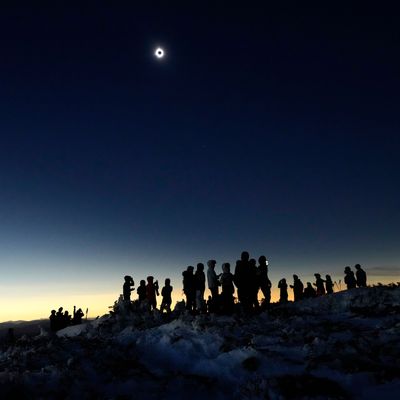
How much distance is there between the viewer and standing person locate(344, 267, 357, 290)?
985 inches

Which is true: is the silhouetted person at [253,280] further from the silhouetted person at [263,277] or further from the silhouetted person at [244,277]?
the silhouetted person at [263,277]

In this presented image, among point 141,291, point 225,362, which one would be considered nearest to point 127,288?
point 141,291

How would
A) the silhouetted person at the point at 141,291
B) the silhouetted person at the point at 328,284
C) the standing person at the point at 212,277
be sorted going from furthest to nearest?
the silhouetted person at the point at 328,284 < the silhouetted person at the point at 141,291 < the standing person at the point at 212,277

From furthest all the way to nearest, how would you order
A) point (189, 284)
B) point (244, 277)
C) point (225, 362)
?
point (189, 284) → point (244, 277) → point (225, 362)

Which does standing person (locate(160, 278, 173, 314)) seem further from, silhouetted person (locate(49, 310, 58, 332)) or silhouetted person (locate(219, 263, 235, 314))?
silhouetted person (locate(49, 310, 58, 332))

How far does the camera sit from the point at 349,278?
2512 cm

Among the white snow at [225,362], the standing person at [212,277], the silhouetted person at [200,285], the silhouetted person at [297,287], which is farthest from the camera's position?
the silhouetted person at [297,287]

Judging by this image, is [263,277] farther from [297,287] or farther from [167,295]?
[297,287]

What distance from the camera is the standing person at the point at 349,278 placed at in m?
25.0

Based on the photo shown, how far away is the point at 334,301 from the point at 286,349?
331 inches

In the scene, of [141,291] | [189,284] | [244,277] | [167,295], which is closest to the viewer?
[244,277]

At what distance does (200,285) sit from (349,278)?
11615 mm

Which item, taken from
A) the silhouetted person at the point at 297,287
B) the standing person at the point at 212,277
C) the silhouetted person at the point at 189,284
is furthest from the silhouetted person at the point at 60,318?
the silhouetted person at the point at 297,287

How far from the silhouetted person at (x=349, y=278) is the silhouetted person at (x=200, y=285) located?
1128 cm
